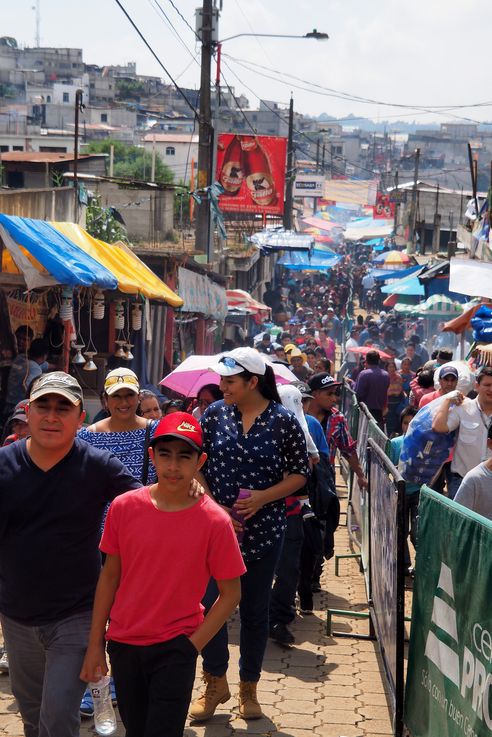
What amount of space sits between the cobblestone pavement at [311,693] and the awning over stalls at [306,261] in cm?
3398

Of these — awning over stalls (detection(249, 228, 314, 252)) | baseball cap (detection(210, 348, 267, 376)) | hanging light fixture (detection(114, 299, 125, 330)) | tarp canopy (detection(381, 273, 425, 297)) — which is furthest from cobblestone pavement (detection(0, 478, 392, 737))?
awning over stalls (detection(249, 228, 314, 252))

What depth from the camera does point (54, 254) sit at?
984cm

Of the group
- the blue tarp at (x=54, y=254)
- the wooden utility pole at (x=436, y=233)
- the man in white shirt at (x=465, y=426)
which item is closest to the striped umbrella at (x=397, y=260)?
the wooden utility pole at (x=436, y=233)

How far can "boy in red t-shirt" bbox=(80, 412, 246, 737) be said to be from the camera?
153 inches

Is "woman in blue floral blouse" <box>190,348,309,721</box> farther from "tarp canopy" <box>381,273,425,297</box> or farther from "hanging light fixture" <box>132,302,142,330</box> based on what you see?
"tarp canopy" <box>381,273,425,297</box>

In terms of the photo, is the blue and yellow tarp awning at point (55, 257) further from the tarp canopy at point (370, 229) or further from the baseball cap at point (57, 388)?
the tarp canopy at point (370, 229)

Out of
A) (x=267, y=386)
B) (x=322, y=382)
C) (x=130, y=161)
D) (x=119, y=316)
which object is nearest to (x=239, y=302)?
(x=119, y=316)

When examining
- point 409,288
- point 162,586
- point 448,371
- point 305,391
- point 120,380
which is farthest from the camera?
point 409,288

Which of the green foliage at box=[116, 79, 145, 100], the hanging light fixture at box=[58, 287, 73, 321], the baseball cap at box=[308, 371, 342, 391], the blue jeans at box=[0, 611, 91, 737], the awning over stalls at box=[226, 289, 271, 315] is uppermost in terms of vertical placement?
the green foliage at box=[116, 79, 145, 100]

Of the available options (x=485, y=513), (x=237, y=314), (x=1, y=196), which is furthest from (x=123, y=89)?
(x=485, y=513)

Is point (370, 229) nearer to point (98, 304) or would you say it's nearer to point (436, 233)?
point (436, 233)

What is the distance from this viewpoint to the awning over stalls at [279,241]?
1419 inches

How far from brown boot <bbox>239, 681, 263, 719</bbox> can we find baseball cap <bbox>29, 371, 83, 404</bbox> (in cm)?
208

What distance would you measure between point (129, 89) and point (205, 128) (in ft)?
359
